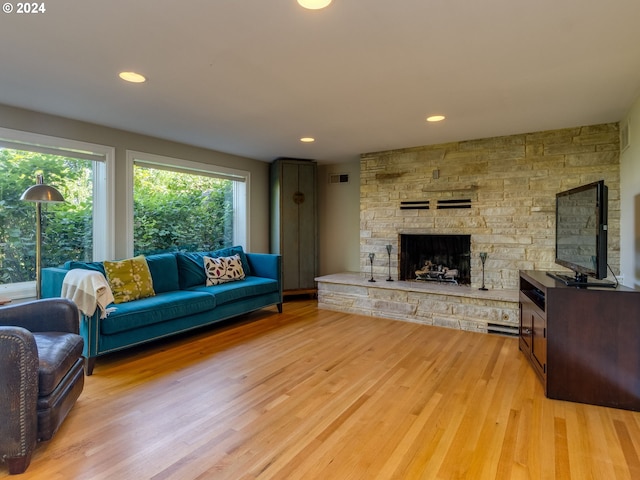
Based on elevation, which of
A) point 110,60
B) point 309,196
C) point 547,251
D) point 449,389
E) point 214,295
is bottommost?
point 449,389

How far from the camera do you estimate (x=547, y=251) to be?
3.93 meters

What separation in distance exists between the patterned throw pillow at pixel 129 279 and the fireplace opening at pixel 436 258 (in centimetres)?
314

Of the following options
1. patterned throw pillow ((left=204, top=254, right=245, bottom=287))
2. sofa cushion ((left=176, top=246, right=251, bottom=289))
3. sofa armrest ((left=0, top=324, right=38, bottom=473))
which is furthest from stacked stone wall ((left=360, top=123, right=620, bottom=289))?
sofa armrest ((left=0, top=324, right=38, bottom=473))

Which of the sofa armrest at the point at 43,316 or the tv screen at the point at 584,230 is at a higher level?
the tv screen at the point at 584,230

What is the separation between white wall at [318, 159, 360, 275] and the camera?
5.73 metres

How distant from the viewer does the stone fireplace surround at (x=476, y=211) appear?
373cm

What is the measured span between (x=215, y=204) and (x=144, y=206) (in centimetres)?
107

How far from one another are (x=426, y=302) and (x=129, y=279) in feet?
10.4

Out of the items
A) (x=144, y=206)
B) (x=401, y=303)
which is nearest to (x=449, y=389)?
(x=401, y=303)

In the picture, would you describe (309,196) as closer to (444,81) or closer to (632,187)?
(444,81)

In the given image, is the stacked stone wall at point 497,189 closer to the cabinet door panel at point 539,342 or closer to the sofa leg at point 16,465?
the cabinet door panel at point 539,342

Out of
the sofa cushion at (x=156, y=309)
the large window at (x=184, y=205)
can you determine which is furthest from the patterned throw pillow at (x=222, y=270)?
the large window at (x=184, y=205)

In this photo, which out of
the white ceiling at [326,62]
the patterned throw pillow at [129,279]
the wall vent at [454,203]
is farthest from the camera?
the wall vent at [454,203]

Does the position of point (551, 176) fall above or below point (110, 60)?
below
